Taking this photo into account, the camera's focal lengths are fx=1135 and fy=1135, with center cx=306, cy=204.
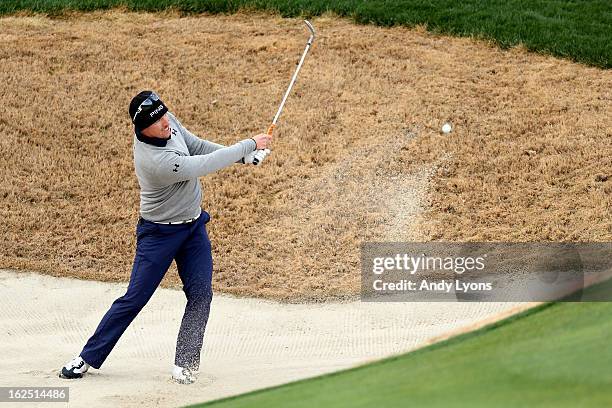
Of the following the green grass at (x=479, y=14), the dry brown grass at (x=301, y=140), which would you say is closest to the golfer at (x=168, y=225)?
the dry brown grass at (x=301, y=140)

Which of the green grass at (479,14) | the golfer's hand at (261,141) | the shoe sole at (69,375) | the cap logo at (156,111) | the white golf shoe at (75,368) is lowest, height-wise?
the shoe sole at (69,375)

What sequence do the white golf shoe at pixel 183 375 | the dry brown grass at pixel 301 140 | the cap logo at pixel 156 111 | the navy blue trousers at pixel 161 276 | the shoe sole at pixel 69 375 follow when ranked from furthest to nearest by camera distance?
the dry brown grass at pixel 301 140, the shoe sole at pixel 69 375, the white golf shoe at pixel 183 375, the navy blue trousers at pixel 161 276, the cap logo at pixel 156 111

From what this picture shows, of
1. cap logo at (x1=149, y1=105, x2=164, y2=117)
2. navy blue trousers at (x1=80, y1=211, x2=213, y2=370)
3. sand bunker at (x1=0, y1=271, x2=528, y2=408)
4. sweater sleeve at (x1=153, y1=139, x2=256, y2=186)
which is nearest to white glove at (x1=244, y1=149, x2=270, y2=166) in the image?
sweater sleeve at (x1=153, y1=139, x2=256, y2=186)

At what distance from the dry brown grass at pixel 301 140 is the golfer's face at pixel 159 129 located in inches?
114

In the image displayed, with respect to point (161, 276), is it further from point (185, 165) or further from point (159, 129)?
point (159, 129)

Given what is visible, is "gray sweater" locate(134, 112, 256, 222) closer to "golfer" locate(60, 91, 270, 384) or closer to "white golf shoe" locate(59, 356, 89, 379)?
"golfer" locate(60, 91, 270, 384)

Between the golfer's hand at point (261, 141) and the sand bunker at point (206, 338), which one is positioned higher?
the golfer's hand at point (261, 141)

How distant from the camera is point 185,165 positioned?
300 inches

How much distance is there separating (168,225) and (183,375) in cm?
107

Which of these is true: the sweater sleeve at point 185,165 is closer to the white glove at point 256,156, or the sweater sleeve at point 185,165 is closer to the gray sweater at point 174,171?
the gray sweater at point 174,171

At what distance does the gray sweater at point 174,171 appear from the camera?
7624 mm

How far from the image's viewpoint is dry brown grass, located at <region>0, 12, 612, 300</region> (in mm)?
11023

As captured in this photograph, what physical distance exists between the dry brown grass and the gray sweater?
2.54m

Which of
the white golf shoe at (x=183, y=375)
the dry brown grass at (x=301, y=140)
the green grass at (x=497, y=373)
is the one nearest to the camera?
the green grass at (x=497, y=373)
